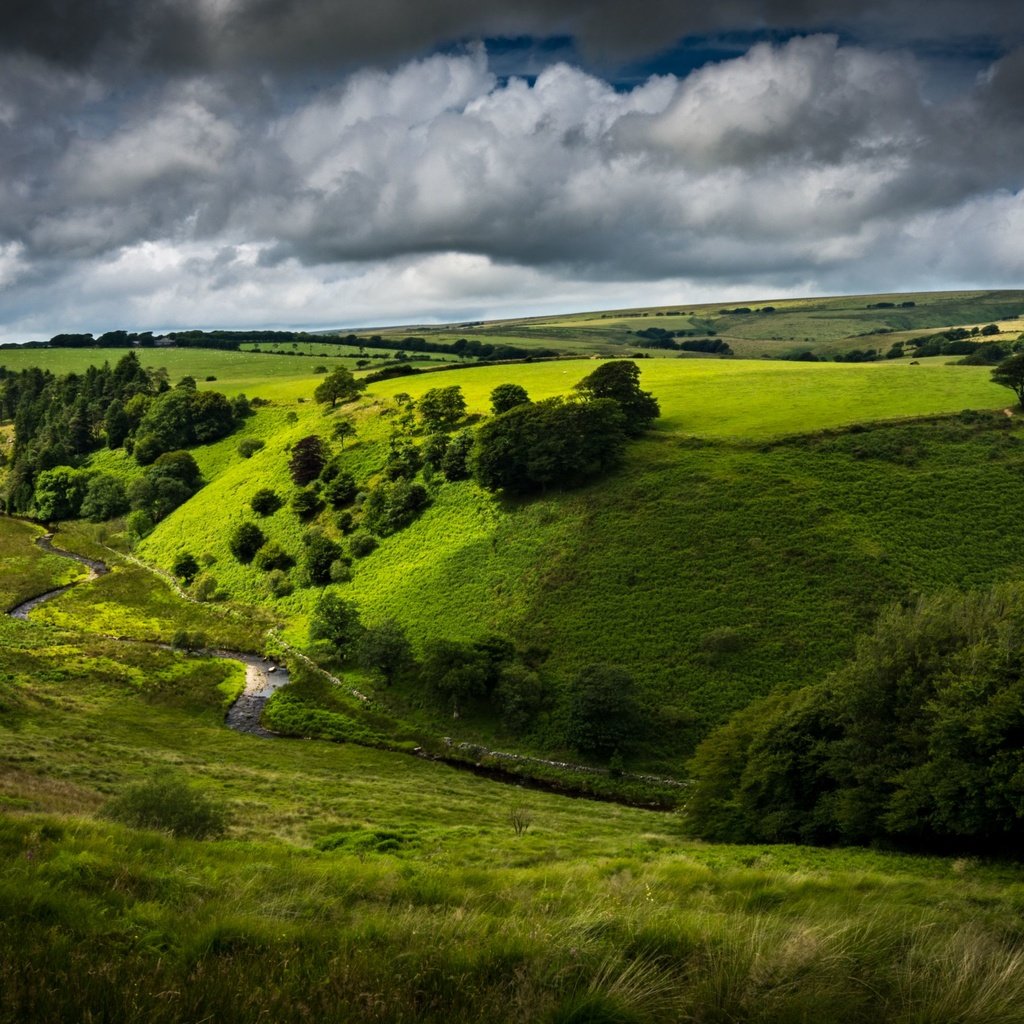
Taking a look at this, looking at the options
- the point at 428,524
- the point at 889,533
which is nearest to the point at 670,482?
the point at 889,533

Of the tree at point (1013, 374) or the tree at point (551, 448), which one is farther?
the tree at point (1013, 374)

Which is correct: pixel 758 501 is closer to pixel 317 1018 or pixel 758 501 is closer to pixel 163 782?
pixel 163 782

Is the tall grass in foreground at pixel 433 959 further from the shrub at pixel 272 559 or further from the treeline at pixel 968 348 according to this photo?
the treeline at pixel 968 348

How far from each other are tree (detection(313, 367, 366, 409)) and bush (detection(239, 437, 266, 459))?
11003 millimetres

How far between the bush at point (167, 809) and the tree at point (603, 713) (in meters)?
25.8

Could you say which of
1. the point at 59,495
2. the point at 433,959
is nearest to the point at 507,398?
the point at 59,495

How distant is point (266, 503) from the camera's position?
77.9 metres

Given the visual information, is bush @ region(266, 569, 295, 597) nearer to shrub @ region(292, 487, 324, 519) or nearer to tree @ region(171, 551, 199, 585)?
shrub @ region(292, 487, 324, 519)

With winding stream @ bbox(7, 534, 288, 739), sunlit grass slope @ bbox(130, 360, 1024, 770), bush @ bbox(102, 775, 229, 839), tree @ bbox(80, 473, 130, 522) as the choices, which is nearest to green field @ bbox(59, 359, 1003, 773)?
sunlit grass slope @ bbox(130, 360, 1024, 770)

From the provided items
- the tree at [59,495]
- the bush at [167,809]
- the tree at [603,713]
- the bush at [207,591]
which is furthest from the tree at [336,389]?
the bush at [167,809]

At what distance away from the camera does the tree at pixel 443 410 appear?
81.8 m

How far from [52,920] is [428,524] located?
203 ft

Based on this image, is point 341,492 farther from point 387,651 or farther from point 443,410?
point 387,651

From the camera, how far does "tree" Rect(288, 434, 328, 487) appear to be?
8106 cm
